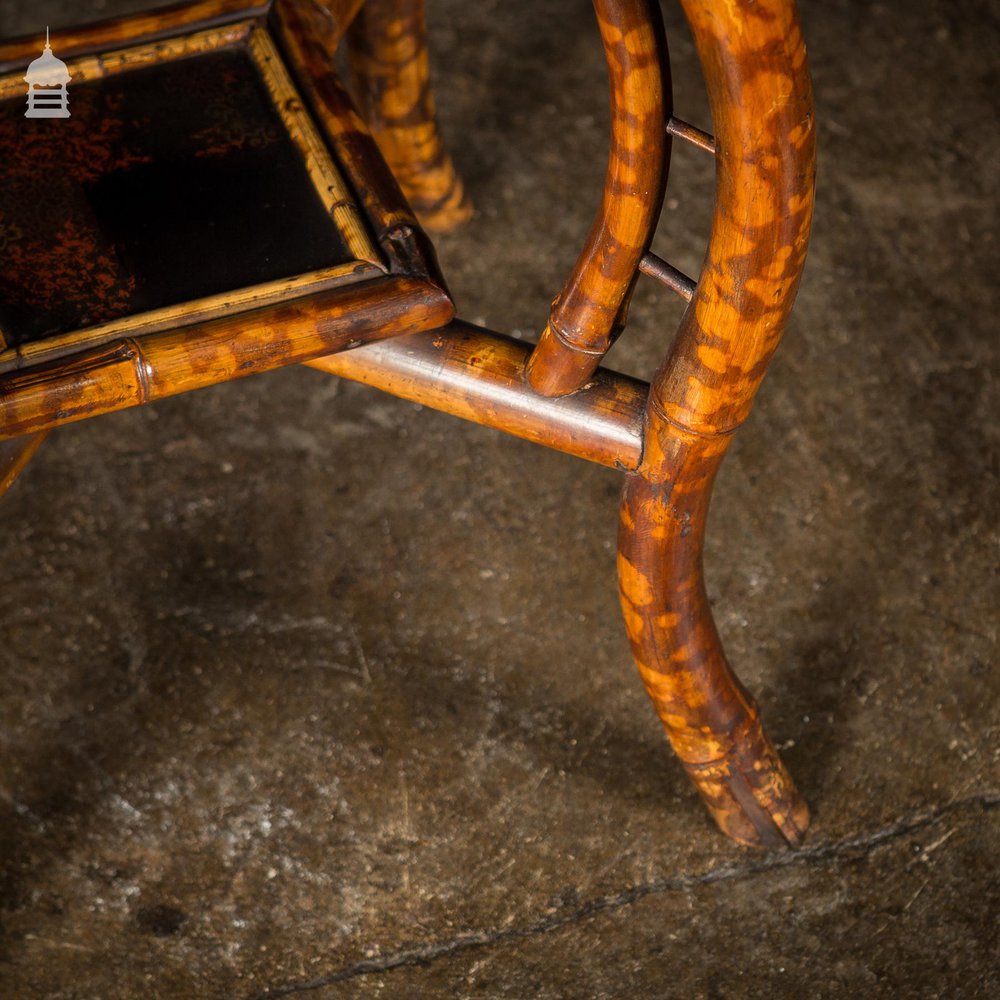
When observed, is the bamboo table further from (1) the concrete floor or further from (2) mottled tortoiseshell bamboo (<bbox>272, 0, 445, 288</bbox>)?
(1) the concrete floor

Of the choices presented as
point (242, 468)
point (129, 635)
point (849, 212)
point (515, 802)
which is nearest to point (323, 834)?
point (515, 802)

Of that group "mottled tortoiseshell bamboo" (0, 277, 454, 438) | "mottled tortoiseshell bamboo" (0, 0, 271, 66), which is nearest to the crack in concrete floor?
"mottled tortoiseshell bamboo" (0, 277, 454, 438)

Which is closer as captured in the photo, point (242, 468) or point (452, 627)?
point (452, 627)

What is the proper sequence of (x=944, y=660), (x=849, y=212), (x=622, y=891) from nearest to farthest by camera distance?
(x=622, y=891) → (x=944, y=660) → (x=849, y=212)

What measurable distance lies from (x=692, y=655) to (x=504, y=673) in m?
0.30

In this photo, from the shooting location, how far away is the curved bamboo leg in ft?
4.69

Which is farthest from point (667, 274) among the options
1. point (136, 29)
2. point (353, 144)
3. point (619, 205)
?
point (136, 29)

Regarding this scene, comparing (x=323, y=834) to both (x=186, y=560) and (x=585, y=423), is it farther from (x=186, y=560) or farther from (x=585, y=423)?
(x=585, y=423)

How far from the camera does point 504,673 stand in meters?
1.38

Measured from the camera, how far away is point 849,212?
1.74m

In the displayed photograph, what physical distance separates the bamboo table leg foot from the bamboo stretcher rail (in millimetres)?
40

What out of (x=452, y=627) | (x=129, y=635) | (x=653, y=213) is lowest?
(x=129, y=635)

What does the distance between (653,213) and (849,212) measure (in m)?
0.89

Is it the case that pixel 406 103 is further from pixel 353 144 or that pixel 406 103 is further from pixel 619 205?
pixel 619 205
